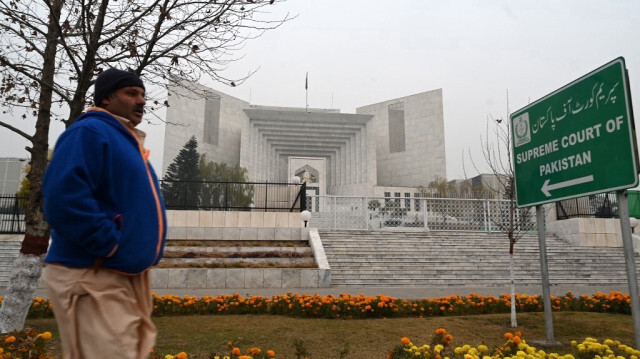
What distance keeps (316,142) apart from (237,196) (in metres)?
31.1

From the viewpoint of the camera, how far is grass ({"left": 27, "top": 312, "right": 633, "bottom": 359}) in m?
3.94

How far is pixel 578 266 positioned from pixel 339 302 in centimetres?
1009

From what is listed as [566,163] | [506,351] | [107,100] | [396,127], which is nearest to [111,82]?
[107,100]

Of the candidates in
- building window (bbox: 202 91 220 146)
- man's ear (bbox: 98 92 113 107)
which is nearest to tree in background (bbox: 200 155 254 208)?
man's ear (bbox: 98 92 113 107)

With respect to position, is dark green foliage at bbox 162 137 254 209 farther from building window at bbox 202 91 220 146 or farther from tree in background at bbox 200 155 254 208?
building window at bbox 202 91 220 146

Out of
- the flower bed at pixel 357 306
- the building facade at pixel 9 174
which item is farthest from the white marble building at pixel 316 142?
the flower bed at pixel 357 306

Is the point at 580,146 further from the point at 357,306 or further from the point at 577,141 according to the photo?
the point at 357,306

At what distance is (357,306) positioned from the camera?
18.8ft

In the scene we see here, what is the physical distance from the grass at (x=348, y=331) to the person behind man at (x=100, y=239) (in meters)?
2.25

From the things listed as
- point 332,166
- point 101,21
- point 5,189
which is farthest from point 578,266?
point 5,189

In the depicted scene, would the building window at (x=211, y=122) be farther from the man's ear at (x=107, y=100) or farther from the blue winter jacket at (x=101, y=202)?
the blue winter jacket at (x=101, y=202)

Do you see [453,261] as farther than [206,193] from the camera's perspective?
No

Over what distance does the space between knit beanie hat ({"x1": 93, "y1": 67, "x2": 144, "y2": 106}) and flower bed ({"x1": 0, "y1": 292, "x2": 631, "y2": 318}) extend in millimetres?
4397

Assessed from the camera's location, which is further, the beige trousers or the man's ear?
the man's ear
